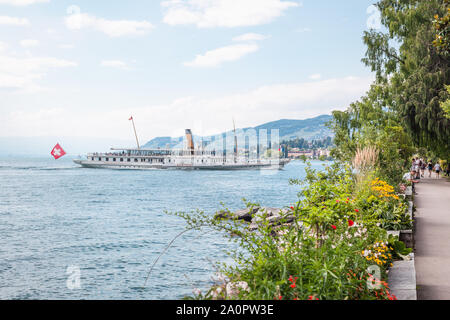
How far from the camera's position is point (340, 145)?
14.2 m

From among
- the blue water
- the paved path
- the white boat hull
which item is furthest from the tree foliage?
the white boat hull

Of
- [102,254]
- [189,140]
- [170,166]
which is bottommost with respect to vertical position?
[102,254]

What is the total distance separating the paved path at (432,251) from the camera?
496cm

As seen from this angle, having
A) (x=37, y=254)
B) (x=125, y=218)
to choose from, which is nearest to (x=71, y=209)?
(x=125, y=218)

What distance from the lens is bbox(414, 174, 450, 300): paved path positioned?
4.96 meters

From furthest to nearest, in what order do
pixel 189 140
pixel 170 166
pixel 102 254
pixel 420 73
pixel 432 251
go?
pixel 189 140, pixel 170 166, pixel 420 73, pixel 102 254, pixel 432 251

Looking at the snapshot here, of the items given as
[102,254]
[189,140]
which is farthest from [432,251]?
[189,140]

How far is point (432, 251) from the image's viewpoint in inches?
267

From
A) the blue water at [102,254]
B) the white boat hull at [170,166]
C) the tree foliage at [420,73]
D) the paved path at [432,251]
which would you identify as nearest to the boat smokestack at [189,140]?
the white boat hull at [170,166]

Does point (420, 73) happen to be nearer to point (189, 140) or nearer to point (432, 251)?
point (432, 251)

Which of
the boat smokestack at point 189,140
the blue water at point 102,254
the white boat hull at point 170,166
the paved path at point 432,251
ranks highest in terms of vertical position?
the boat smokestack at point 189,140

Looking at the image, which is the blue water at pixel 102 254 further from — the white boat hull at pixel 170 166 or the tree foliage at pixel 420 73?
the white boat hull at pixel 170 166
